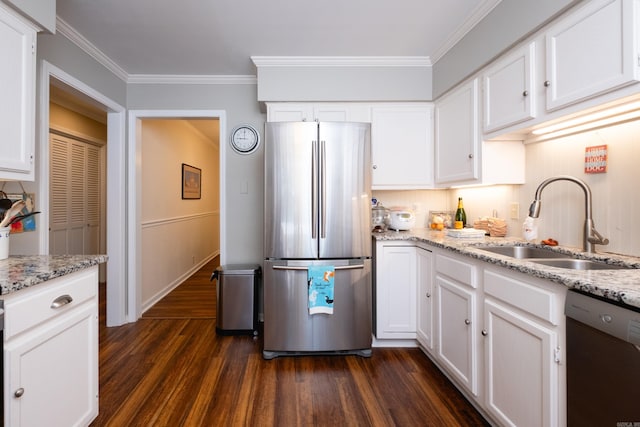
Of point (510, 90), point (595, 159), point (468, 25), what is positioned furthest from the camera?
point (468, 25)

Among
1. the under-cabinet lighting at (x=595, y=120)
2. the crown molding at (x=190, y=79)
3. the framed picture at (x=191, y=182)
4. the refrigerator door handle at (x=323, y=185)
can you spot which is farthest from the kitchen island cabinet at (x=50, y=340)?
the framed picture at (x=191, y=182)

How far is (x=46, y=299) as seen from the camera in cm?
126

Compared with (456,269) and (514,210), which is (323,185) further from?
(514,210)

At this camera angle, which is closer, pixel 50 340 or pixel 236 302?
pixel 50 340

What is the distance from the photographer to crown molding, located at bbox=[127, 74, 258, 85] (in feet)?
10.2

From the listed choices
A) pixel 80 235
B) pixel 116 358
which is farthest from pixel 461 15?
pixel 80 235

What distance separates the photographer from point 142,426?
1641mm

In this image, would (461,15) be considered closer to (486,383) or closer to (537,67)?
(537,67)

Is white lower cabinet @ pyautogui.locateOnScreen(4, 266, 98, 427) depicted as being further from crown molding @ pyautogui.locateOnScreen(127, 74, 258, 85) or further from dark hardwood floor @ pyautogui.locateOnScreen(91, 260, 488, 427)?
crown molding @ pyautogui.locateOnScreen(127, 74, 258, 85)

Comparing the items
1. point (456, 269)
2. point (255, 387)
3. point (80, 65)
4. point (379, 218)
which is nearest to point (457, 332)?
point (456, 269)

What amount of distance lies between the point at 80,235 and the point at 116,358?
269 cm

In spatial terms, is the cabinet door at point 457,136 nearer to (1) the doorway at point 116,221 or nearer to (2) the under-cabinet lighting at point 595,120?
(2) the under-cabinet lighting at point 595,120

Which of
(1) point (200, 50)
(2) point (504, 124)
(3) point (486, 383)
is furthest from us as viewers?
(1) point (200, 50)

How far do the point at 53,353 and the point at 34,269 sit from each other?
1.19 ft
